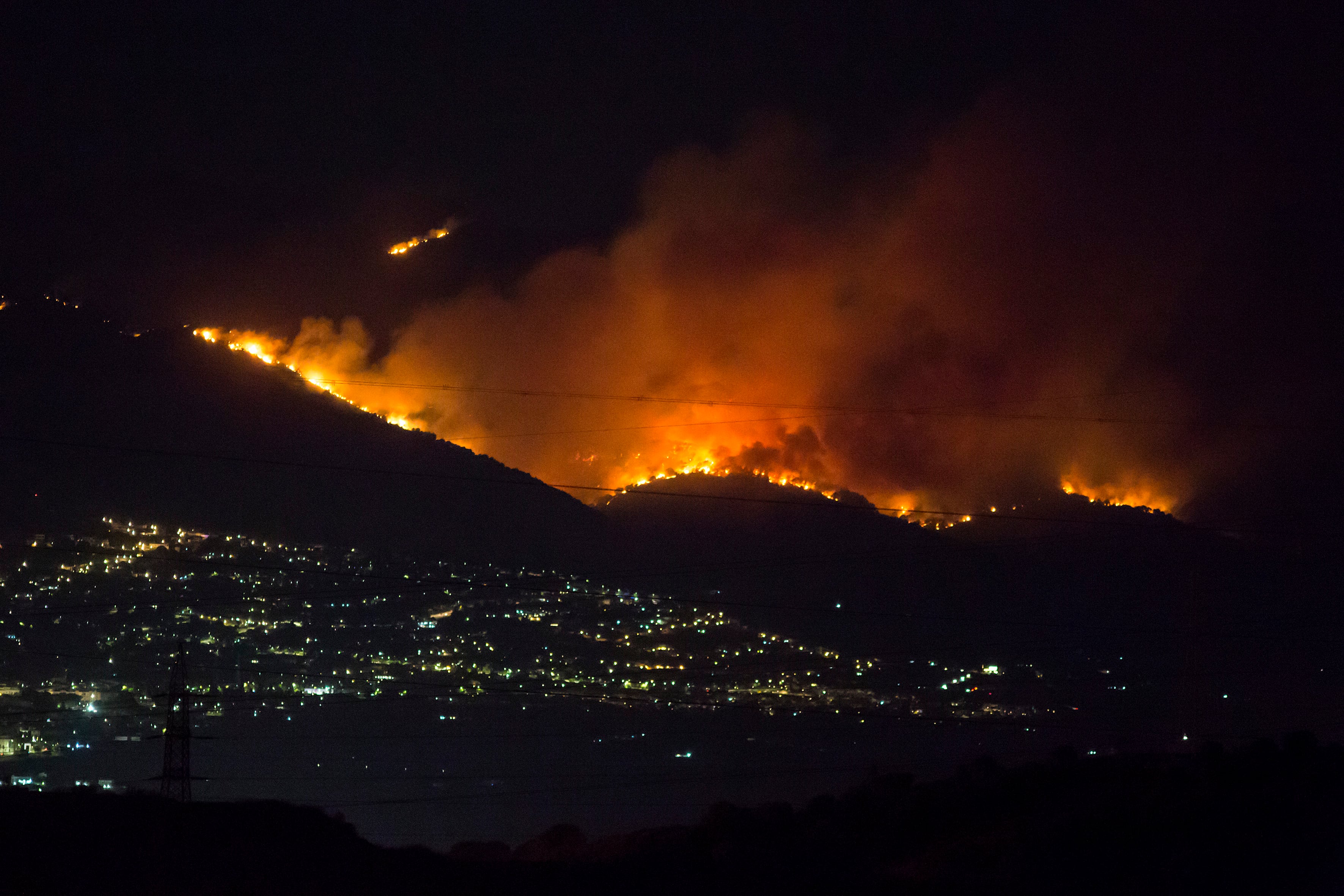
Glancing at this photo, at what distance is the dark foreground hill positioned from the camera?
717 inches

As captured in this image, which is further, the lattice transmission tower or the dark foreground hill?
the lattice transmission tower

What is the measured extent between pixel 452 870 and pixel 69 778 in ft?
88.9

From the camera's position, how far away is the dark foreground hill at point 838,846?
1822 centimetres

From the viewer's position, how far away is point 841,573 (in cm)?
8550

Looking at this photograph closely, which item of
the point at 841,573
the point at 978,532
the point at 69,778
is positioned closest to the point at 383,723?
the point at 69,778

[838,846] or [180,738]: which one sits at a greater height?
[180,738]

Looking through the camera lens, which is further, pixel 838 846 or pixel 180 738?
pixel 180 738

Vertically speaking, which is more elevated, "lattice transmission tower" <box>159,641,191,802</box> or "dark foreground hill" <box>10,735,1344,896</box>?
"lattice transmission tower" <box>159,641,191,802</box>

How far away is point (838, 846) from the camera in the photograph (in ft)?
77.5

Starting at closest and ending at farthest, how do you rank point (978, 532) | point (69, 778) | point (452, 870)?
point (452, 870) < point (69, 778) < point (978, 532)

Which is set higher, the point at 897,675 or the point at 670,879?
the point at 897,675

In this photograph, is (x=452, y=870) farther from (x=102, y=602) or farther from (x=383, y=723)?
(x=102, y=602)

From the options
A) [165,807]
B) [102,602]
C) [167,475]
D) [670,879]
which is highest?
[167,475]

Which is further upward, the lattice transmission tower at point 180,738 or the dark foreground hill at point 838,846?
the lattice transmission tower at point 180,738
